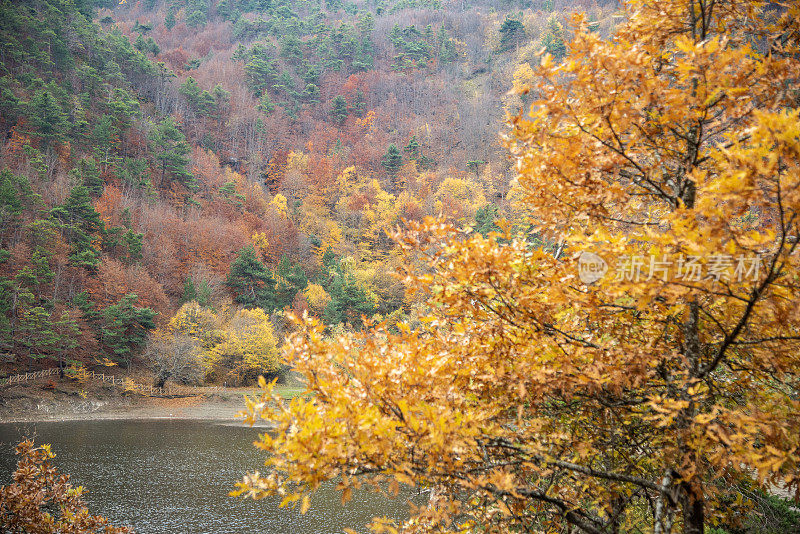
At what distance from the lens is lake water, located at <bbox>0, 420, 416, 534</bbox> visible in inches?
502

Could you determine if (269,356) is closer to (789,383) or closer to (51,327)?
(51,327)

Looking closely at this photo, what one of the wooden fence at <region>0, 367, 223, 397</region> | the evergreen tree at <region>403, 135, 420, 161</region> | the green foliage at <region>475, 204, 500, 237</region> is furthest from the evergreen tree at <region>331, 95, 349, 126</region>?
the wooden fence at <region>0, 367, 223, 397</region>

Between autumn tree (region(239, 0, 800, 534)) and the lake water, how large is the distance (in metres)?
9.49

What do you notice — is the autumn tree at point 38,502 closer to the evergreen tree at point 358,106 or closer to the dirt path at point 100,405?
the dirt path at point 100,405

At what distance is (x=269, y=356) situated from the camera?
3344 centimetres

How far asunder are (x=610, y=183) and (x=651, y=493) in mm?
2132

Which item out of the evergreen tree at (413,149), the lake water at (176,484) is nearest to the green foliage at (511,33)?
the evergreen tree at (413,149)

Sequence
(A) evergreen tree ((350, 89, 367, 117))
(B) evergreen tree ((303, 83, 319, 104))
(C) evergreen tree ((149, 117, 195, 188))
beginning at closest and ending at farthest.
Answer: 1. (C) evergreen tree ((149, 117, 195, 188))
2. (B) evergreen tree ((303, 83, 319, 104))
3. (A) evergreen tree ((350, 89, 367, 117))

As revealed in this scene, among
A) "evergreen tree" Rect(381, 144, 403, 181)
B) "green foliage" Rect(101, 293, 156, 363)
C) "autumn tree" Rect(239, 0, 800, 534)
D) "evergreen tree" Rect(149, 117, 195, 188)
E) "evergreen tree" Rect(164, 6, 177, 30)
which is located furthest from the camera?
"evergreen tree" Rect(164, 6, 177, 30)

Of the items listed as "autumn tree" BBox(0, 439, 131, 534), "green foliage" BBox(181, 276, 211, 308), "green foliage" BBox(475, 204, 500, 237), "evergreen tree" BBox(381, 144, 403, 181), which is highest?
"autumn tree" BBox(0, 439, 131, 534)

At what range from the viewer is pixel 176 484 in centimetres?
1534

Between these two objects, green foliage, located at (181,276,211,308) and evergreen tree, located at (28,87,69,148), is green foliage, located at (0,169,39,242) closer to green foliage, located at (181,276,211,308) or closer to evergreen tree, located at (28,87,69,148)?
evergreen tree, located at (28,87,69,148)

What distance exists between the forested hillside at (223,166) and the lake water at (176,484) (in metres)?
7.34

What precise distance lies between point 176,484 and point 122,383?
53.3 feet
